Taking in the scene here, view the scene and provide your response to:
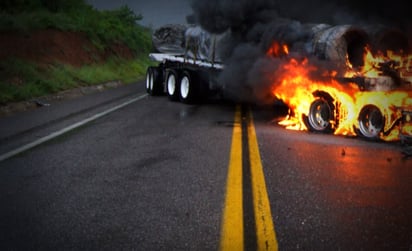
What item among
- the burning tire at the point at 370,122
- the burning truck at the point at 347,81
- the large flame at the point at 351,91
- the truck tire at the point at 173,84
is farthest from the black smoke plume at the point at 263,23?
the burning tire at the point at 370,122

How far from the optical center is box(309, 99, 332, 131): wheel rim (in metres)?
9.38

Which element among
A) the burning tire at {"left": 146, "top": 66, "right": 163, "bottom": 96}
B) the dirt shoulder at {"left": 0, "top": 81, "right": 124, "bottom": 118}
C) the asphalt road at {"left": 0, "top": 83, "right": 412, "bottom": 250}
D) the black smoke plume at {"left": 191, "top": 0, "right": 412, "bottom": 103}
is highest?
the black smoke plume at {"left": 191, "top": 0, "right": 412, "bottom": 103}

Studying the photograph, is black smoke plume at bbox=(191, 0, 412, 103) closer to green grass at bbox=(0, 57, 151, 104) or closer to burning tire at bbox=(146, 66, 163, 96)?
burning tire at bbox=(146, 66, 163, 96)

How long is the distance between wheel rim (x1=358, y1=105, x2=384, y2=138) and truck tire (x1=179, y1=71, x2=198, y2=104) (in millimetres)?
6739

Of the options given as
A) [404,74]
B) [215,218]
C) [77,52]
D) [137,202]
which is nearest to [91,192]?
[137,202]

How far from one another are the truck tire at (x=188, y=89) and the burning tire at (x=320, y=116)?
5393 millimetres

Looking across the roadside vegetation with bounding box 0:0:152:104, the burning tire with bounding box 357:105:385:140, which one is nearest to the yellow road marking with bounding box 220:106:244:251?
the burning tire with bounding box 357:105:385:140

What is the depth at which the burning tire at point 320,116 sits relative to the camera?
9211mm

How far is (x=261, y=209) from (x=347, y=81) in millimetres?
5195

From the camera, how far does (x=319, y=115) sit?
958cm

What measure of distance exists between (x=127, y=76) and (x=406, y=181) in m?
26.2

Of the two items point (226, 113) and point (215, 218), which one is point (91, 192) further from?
point (226, 113)

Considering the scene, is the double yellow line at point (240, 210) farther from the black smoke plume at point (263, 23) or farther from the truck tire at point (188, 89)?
the truck tire at point (188, 89)

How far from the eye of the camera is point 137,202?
15.6 feet
